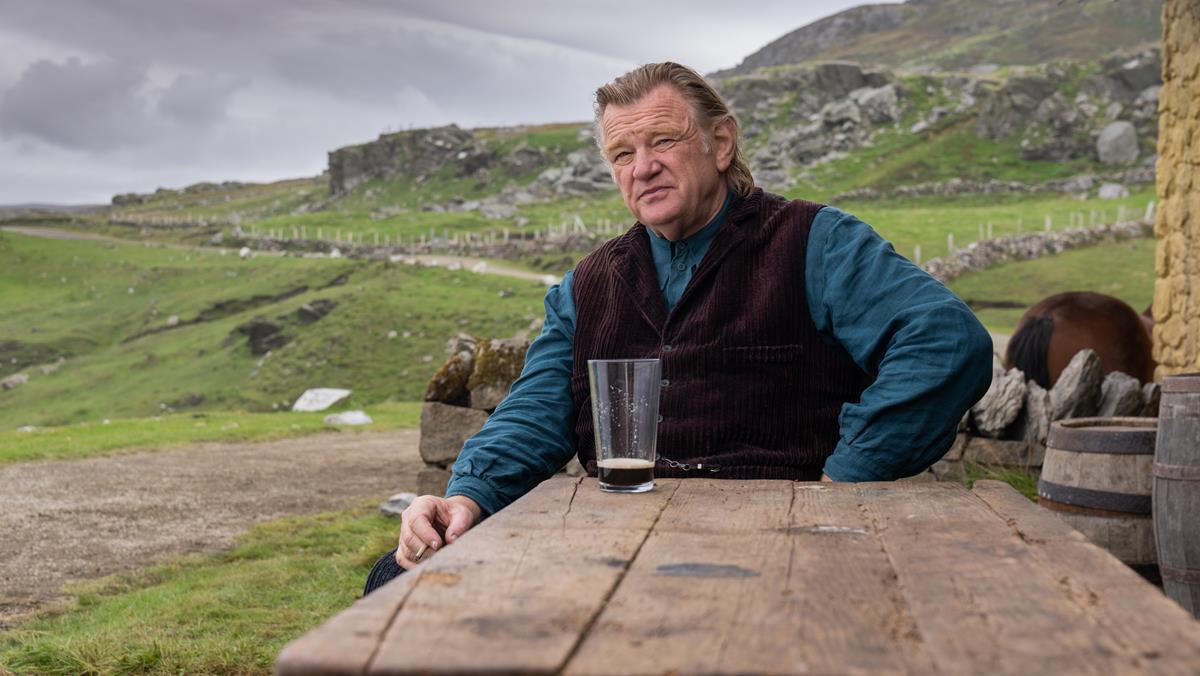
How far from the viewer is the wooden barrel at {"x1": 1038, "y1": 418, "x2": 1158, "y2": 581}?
3971mm

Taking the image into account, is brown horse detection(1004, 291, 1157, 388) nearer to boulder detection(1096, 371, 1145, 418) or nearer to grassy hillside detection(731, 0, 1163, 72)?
boulder detection(1096, 371, 1145, 418)

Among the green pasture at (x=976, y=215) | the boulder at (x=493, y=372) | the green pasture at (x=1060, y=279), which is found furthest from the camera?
the green pasture at (x=976, y=215)

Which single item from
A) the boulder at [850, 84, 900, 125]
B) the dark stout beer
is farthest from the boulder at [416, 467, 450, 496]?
the boulder at [850, 84, 900, 125]

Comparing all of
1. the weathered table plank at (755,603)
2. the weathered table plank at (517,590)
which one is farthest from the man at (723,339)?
the weathered table plank at (755,603)

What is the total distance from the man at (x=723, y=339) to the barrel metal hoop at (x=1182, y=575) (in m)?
1.29

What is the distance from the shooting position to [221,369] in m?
23.9

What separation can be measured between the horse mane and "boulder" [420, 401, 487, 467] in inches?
127

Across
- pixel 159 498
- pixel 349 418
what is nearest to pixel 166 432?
pixel 349 418

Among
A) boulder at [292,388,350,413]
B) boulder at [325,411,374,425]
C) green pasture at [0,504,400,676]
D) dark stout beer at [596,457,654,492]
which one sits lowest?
boulder at [292,388,350,413]

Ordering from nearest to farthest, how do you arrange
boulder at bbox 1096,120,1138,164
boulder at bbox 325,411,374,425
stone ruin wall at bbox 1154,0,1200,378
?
1. stone ruin wall at bbox 1154,0,1200,378
2. boulder at bbox 325,411,374,425
3. boulder at bbox 1096,120,1138,164

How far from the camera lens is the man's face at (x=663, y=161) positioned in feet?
10.2

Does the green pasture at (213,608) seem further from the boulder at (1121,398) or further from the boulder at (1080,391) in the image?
the boulder at (1121,398)

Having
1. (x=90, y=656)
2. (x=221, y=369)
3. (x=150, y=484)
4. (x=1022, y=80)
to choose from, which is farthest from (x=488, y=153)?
(x=90, y=656)

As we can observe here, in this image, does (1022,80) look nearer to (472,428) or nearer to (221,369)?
(221,369)
